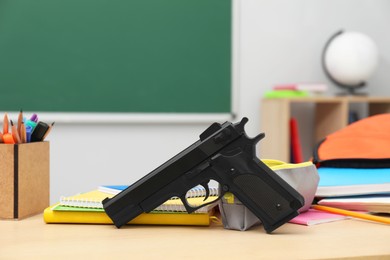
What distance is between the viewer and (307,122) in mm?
3494

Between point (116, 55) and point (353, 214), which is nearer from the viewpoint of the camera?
point (353, 214)

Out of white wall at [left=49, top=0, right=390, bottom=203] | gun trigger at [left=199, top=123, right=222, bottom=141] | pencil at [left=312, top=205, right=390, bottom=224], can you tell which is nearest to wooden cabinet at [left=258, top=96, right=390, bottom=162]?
white wall at [left=49, top=0, right=390, bottom=203]

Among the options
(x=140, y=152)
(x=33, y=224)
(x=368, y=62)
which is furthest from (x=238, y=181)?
(x=368, y=62)

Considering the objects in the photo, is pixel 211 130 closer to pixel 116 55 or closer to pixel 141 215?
pixel 141 215

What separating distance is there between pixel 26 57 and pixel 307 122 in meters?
1.67

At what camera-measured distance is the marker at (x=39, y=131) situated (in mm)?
1150

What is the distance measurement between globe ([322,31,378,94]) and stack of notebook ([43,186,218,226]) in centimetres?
237

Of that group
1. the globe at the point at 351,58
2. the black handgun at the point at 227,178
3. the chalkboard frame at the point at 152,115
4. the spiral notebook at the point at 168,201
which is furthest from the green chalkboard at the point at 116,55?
the black handgun at the point at 227,178

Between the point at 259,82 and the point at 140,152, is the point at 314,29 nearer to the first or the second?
the point at 259,82

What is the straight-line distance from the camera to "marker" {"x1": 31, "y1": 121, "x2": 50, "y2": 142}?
115 cm

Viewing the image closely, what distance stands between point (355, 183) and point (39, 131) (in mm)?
671

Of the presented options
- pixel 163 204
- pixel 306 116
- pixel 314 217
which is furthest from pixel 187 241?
pixel 306 116

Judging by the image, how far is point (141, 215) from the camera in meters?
1.04

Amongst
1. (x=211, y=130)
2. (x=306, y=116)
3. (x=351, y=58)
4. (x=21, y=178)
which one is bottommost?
(x=306, y=116)
